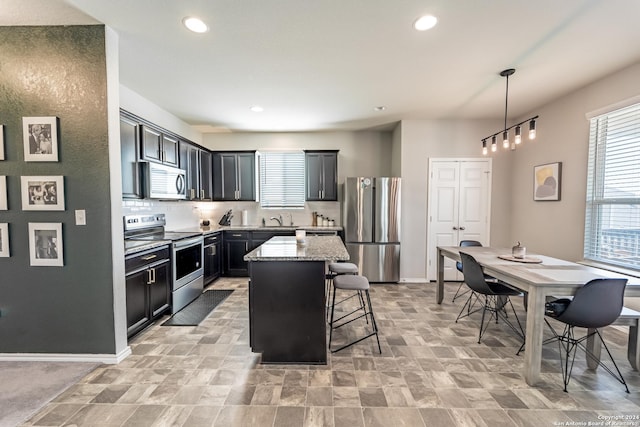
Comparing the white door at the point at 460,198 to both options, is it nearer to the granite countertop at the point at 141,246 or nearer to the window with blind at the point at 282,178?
the window with blind at the point at 282,178

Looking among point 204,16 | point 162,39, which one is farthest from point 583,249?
point 162,39

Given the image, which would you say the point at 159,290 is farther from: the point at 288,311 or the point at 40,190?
the point at 288,311

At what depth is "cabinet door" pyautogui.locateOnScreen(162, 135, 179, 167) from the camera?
3.52 meters

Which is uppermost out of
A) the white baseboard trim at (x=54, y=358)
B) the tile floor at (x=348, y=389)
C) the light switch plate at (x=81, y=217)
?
the light switch plate at (x=81, y=217)

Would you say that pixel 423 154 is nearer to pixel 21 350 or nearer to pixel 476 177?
pixel 476 177

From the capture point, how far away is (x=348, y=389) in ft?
6.29

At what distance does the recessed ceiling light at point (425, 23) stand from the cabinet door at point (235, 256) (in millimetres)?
3926

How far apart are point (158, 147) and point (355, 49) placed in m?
2.67

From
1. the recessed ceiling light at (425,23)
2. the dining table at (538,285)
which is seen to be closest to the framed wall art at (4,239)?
the recessed ceiling light at (425,23)

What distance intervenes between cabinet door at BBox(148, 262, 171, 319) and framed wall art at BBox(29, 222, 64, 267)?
779mm

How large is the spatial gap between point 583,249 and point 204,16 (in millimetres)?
4664

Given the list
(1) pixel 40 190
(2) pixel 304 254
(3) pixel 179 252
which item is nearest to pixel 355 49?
(2) pixel 304 254

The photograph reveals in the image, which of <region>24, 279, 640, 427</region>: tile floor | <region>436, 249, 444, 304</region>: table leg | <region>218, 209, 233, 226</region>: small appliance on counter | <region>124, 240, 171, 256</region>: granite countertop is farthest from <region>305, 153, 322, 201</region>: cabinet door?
<region>24, 279, 640, 427</region>: tile floor

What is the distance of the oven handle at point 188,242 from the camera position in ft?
10.8
